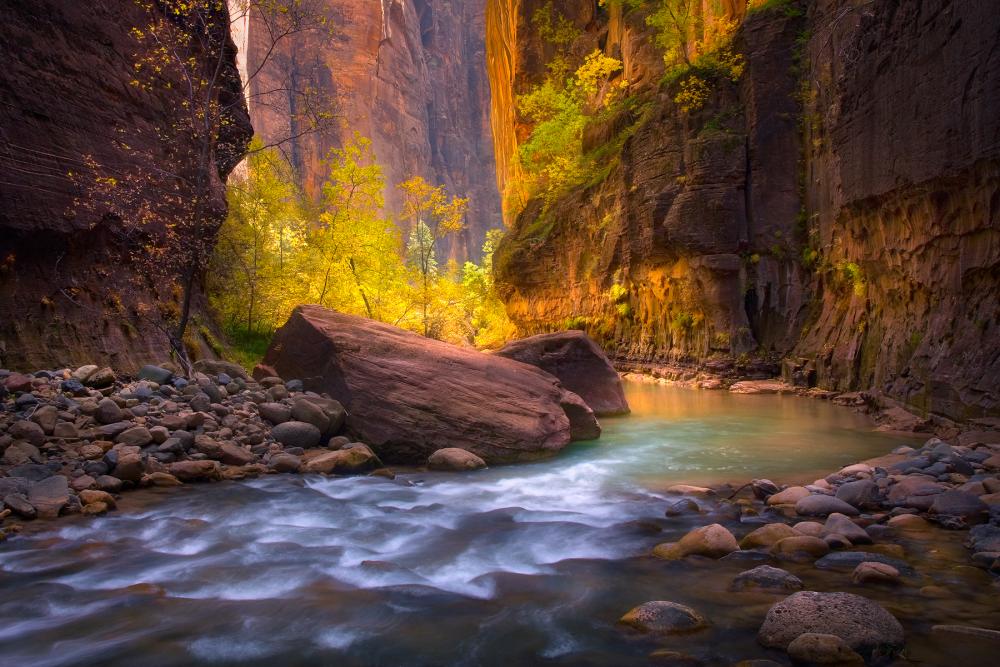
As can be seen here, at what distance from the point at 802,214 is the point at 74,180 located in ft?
58.2

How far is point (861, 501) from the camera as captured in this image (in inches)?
219

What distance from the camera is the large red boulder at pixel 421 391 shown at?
8.24 metres

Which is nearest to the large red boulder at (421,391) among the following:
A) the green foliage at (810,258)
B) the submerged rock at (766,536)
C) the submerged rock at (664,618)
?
the submerged rock at (766,536)

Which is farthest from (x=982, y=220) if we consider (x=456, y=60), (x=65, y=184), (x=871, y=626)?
(x=456, y=60)

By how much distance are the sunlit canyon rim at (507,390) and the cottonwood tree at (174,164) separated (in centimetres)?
8

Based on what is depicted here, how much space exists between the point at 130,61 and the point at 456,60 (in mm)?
76695

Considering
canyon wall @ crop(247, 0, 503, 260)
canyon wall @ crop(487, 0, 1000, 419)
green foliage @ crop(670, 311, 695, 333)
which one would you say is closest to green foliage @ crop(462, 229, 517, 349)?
A: canyon wall @ crop(487, 0, 1000, 419)

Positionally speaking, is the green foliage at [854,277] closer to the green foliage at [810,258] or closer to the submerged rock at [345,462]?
the green foliage at [810,258]

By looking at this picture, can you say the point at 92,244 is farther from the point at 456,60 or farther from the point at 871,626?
the point at 456,60

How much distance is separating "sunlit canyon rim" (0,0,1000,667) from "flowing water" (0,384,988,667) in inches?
1.4

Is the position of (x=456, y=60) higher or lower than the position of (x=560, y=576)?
higher

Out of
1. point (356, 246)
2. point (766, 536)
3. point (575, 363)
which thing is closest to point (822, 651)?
point (766, 536)

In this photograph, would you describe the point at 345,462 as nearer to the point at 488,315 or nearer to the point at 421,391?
the point at 421,391

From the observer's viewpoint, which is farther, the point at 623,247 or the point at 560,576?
the point at 623,247
